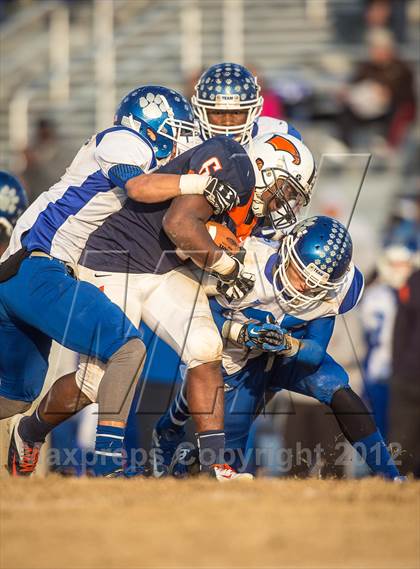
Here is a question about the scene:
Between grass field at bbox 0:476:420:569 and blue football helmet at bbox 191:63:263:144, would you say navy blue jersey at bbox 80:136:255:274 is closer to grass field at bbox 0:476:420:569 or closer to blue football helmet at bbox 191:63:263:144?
blue football helmet at bbox 191:63:263:144

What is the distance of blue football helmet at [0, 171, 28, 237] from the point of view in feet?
27.6

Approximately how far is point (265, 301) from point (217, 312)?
325mm

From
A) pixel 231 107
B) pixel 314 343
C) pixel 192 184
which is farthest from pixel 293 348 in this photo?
pixel 231 107

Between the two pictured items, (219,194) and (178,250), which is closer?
(219,194)

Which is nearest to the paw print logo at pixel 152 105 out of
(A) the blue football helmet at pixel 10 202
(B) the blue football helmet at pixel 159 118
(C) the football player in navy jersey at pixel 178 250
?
(B) the blue football helmet at pixel 159 118

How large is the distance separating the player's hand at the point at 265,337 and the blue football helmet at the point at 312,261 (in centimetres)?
34

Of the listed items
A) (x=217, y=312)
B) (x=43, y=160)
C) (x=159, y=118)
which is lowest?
(x=217, y=312)

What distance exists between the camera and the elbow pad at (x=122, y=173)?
20.1 feet

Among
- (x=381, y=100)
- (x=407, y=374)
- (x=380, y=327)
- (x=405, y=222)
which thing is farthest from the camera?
(x=381, y=100)

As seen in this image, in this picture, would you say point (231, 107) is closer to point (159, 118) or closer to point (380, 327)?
point (159, 118)

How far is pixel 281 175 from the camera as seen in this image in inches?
263

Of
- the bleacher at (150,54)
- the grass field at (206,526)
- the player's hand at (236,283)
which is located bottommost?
the grass field at (206,526)

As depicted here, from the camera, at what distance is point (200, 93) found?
7.16m

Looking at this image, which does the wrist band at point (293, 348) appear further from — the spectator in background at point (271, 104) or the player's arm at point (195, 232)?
the spectator in background at point (271, 104)
